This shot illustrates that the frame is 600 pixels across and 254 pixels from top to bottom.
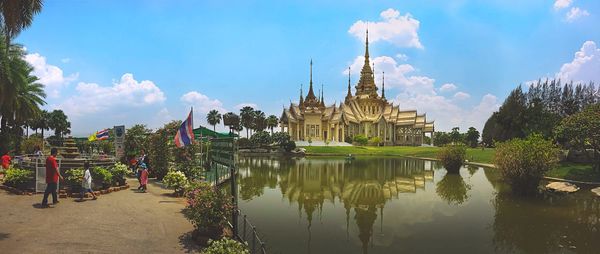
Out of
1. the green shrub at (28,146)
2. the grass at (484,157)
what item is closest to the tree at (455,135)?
the grass at (484,157)

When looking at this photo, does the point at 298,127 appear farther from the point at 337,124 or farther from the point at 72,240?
the point at 72,240

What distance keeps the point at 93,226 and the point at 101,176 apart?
5.81 metres

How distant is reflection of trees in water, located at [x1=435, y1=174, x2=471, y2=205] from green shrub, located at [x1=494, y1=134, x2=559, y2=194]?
8.53 feet

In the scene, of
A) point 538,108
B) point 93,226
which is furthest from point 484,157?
point 93,226

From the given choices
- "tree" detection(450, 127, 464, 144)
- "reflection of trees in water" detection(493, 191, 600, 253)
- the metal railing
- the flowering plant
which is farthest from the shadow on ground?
"tree" detection(450, 127, 464, 144)

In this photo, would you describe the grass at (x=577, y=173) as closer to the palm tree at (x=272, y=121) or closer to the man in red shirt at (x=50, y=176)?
the man in red shirt at (x=50, y=176)

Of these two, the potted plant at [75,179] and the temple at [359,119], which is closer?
the potted plant at [75,179]

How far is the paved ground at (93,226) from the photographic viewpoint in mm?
7977

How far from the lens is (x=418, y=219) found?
45.1ft

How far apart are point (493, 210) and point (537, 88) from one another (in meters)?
62.1

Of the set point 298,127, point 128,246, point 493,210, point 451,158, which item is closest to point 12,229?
point 128,246

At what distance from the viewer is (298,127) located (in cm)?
8188

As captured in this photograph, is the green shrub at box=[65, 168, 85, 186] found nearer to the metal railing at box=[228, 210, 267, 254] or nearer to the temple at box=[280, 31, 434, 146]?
the metal railing at box=[228, 210, 267, 254]

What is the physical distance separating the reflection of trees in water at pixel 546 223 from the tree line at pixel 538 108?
28.1m
